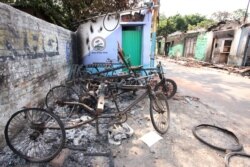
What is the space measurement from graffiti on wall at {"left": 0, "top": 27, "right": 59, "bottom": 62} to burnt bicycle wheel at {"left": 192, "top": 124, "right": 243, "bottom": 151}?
3.59m

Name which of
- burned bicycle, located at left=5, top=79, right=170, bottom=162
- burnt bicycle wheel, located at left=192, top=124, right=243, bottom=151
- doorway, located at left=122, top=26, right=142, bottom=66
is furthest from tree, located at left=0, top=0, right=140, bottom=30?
burnt bicycle wheel, located at left=192, top=124, right=243, bottom=151

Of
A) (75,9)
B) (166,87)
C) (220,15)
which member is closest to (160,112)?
(166,87)

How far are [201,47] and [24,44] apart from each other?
1673 centimetres

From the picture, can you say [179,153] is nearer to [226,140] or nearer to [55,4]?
[226,140]

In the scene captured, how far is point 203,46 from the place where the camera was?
1642cm

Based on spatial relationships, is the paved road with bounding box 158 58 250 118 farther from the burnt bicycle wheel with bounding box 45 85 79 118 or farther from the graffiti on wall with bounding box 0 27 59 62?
the graffiti on wall with bounding box 0 27 59 62

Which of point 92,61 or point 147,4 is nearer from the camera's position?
point 147,4

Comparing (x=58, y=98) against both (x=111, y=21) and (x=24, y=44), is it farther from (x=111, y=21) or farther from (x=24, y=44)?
(x=111, y=21)

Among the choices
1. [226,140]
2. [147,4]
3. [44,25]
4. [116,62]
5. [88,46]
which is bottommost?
[226,140]

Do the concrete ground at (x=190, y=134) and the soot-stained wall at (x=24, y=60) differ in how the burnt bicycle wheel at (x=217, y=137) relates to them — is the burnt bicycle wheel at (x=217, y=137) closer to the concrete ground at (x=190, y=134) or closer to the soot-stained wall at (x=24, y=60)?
the concrete ground at (x=190, y=134)

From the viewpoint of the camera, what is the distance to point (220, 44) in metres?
14.1

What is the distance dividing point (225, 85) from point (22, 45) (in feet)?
24.9

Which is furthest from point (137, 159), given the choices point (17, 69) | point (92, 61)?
point (92, 61)

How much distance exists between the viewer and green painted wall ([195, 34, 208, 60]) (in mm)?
16139
